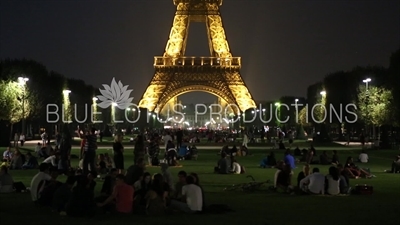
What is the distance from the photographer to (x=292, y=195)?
19.8 m

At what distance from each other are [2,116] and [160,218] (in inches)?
1676

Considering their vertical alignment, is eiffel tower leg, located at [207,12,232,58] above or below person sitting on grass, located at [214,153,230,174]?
above

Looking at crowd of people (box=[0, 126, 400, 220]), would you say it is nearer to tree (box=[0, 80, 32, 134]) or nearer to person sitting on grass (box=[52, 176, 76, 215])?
person sitting on grass (box=[52, 176, 76, 215])

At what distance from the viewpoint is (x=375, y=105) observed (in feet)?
193

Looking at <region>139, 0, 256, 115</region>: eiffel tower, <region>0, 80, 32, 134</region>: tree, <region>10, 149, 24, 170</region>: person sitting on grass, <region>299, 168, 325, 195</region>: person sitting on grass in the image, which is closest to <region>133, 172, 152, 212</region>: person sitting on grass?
<region>299, 168, 325, 195</region>: person sitting on grass

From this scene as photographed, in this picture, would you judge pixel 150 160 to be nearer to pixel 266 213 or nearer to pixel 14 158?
pixel 14 158

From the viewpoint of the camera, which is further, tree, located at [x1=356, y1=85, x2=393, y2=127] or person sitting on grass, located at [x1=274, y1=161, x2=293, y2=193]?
tree, located at [x1=356, y1=85, x2=393, y2=127]

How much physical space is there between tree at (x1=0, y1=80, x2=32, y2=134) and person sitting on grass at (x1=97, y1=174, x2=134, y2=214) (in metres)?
41.3

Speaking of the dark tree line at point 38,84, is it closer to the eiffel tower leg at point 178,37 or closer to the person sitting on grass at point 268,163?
the eiffel tower leg at point 178,37

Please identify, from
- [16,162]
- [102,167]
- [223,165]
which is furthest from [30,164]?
[223,165]

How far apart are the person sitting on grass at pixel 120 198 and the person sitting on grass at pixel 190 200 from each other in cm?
110

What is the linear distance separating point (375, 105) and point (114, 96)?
185 feet

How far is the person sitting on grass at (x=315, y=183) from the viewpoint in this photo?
19.6 metres

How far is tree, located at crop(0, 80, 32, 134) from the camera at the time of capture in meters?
54.5
